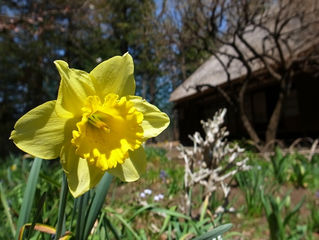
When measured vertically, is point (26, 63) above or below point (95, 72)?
above

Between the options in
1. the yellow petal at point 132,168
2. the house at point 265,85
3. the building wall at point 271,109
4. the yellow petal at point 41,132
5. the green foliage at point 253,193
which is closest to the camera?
the yellow petal at point 41,132

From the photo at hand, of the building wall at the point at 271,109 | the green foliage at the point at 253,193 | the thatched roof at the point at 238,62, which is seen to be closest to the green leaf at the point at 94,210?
the green foliage at the point at 253,193

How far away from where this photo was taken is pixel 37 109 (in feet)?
1.63

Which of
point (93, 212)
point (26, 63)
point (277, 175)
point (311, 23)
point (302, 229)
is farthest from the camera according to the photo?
point (26, 63)

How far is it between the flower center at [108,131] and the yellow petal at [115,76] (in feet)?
0.09

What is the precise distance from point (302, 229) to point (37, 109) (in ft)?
4.64

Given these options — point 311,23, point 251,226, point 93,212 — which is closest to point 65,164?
point 93,212

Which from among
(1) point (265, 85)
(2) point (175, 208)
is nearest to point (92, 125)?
(2) point (175, 208)

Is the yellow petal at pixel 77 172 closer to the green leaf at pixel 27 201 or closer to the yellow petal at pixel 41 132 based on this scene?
the yellow petal at pixel 41 132

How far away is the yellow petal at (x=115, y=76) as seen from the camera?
0.58 m

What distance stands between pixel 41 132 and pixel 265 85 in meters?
8.21

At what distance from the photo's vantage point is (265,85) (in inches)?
310

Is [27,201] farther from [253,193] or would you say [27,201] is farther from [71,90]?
[253,193]

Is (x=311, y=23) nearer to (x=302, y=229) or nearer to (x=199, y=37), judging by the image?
(x=199, y=37)
